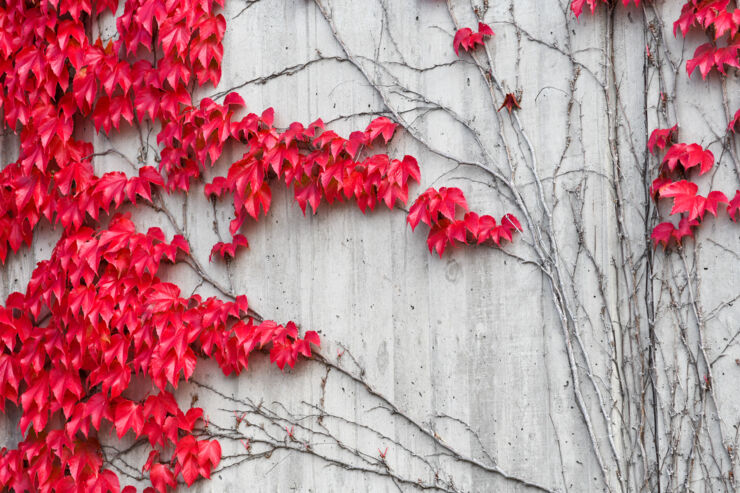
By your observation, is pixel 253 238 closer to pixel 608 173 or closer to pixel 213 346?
pixel 213 346

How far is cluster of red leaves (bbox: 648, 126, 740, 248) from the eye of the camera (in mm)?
2068

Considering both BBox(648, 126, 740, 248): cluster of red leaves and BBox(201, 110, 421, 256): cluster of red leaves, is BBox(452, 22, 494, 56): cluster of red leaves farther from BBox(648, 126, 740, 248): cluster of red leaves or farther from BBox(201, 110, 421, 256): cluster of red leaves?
BBox(648, 126, 740, 248): cluster of red leaves

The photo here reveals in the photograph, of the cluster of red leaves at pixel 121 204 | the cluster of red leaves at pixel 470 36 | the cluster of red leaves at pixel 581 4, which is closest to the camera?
the cluster of red leaves at pixel 581 4

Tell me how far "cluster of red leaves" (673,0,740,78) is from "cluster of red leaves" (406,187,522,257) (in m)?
0.71

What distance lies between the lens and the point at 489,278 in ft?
7.68

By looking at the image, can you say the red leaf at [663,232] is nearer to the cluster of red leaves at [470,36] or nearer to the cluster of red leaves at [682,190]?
the cluster of red leaves at [682,190]

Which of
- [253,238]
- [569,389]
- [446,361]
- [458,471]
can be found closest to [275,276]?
[253,238]

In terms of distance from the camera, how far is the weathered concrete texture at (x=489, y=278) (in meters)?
2.12

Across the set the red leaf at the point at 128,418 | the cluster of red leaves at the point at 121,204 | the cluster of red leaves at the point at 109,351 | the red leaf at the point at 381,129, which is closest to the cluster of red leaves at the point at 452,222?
the cluster of red leaves at the point at 121,204

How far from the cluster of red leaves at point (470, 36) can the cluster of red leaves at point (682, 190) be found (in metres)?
0.63

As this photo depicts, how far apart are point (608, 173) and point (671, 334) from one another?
0.51m

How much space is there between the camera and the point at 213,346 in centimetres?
261

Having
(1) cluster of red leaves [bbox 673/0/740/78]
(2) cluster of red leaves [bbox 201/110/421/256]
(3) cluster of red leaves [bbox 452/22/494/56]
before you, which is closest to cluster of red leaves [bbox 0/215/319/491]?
(2) cluster of red leaves [bbox 201/110/421/256]

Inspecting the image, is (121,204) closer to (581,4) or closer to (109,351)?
(109,351)
